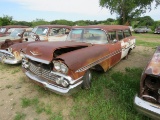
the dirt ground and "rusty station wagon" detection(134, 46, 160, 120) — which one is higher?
"rusty station wagon" detection(134, 46, 160, 120)

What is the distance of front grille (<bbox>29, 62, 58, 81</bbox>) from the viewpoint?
3.20 meters

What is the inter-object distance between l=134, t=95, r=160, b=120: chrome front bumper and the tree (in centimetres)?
2774

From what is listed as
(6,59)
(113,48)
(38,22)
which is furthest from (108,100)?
(38,22)

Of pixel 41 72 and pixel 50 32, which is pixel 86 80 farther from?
pixel 50 32

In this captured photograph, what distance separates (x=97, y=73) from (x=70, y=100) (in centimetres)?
154

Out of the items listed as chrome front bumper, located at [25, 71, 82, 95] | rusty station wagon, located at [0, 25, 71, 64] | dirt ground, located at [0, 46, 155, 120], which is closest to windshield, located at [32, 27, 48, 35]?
rusty station wagon, located at [0, 25, 71, 64]

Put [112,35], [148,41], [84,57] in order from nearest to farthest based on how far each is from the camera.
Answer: [84,57] < [112,35] < [148,41]

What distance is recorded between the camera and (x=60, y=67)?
9.90 feet

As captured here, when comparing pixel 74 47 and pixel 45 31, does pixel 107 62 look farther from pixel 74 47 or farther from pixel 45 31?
pixel 45 31

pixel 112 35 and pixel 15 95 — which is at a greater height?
pixel 112 35

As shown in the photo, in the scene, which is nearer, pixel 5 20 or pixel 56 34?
pixel 56 34

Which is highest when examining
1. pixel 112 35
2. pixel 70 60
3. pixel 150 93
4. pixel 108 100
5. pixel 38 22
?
pixel 38 22

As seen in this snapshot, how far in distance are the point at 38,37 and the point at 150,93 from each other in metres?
5.73

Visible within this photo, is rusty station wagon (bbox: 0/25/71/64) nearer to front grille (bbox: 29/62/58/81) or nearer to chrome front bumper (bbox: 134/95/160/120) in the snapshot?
front grille (bbox: 29/62/58/81)
